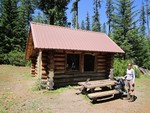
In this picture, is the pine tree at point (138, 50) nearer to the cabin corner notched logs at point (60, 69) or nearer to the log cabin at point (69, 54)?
the log cabin at point (69, 54)

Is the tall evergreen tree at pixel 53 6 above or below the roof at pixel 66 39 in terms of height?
above

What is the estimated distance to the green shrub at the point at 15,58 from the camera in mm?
28172

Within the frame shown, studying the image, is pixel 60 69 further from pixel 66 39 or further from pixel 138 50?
pixel 138 50

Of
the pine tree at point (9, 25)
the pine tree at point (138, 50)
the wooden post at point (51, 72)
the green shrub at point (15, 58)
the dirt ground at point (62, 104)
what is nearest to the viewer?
the dirt ground at point (62, 104)

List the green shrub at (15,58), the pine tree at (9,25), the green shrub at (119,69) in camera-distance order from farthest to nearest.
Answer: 1. the pine tree at (9,25)
2. the green shrub at (15,58)
3. the green shrub at (119,69)

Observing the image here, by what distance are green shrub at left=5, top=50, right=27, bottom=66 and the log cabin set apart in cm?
1165

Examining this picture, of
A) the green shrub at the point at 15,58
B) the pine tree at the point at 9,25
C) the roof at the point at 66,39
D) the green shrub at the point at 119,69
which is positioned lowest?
the green shrub at the point at 119,69

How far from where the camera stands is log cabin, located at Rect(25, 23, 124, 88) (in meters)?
13.1

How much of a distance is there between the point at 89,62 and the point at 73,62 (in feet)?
5.39

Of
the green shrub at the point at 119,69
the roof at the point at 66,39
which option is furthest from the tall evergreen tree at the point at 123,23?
the roof at the point at 66,39

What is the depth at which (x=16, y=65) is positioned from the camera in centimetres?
2866

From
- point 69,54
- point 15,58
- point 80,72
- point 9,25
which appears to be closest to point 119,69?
point 80,72

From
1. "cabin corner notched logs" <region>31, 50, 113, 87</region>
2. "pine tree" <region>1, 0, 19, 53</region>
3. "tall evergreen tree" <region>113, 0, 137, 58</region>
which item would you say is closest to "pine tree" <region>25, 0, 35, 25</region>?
"pine tree" <region>1, 0, 19, 53</region>

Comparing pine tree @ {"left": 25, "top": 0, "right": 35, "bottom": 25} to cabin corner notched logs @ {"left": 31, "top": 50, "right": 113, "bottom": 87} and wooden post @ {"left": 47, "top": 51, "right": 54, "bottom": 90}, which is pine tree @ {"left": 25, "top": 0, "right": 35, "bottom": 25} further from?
wooden post @ {"left": 47, "top": 51, "right": 54, "bottom": 90}
